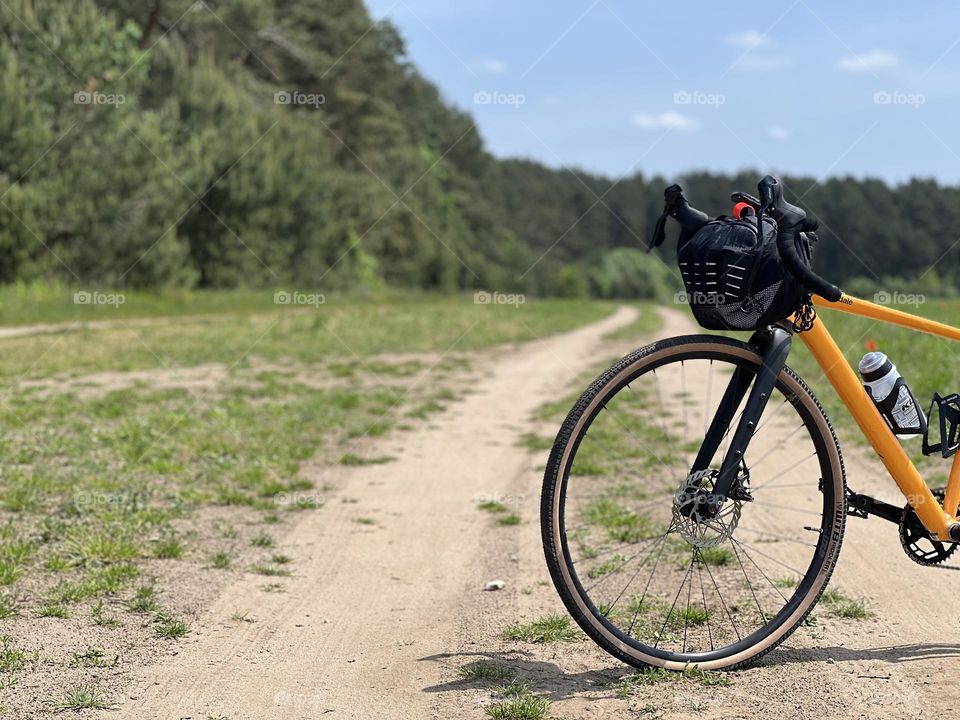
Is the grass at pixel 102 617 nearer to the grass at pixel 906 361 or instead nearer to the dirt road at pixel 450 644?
the dirt road at pixel 450 644

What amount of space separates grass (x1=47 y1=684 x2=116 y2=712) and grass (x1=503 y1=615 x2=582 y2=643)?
1544 millimetres

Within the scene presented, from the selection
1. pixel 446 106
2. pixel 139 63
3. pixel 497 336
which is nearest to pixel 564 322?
pixel 497 336

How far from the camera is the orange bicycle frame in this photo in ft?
12.2

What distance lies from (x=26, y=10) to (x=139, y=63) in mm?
5147

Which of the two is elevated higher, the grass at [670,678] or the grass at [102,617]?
the grass at [670,678]

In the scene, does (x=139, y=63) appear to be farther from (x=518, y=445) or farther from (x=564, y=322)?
(x=518, y=445)

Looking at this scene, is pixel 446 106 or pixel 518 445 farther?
pixel 446 106

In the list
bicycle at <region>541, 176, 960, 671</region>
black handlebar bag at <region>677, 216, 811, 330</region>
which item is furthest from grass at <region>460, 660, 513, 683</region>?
black handlebar bag at <region>677, 216, 811, 330</region>

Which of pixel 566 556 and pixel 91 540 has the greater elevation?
pixel 566 556

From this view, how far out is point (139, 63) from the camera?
30891mm

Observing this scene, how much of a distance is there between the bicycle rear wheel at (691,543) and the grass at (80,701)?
158cm

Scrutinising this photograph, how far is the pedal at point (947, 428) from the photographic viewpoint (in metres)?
3.84

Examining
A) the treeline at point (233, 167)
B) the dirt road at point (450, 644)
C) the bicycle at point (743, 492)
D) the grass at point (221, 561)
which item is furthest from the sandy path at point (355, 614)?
the treeline at point (233, 167)

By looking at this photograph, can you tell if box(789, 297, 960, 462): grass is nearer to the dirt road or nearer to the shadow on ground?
the dirt road
